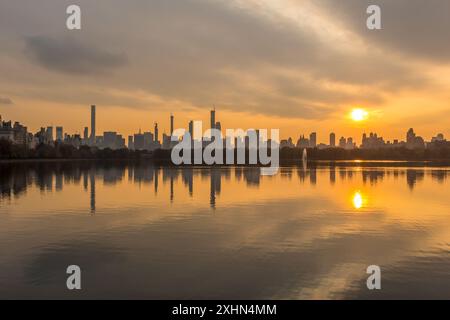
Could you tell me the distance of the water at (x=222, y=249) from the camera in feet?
61.6

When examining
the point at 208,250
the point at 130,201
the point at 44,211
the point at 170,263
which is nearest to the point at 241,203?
the point at 130,201

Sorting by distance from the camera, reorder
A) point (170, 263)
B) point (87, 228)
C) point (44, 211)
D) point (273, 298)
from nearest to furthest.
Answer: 1. point (273, 298)
2. point (170, 263)
3. point (87, 228)
4. point (44, 211)

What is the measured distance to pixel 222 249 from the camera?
85.5 feet

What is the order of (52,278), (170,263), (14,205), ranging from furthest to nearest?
(14,205), (170,263), (52,278)

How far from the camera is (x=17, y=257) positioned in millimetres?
23375

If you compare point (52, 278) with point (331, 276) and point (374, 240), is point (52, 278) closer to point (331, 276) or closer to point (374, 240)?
point (331, 276)

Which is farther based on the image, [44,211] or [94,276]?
[44,211]

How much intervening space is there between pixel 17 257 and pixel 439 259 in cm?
2331

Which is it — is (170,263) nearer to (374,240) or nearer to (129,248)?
(129,248)

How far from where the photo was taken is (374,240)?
96.0 ft

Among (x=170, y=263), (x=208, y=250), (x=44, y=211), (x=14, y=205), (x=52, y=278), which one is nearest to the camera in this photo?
(x=52, y=278)

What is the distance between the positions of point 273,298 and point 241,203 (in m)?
32.5

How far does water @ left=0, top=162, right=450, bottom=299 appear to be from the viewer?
18.8 m

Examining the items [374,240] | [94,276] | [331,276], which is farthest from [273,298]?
[374,240]
